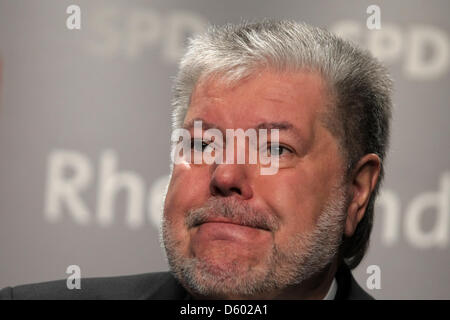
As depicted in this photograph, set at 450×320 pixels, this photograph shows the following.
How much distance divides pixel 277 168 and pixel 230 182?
4.6 inches

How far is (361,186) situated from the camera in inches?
56.7

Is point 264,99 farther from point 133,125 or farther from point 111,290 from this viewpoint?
point 133,125

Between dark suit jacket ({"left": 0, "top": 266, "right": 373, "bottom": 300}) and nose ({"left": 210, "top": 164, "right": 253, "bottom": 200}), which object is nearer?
nose ({"left": 210, "top": 164, "right": 253, "bottom": 200})

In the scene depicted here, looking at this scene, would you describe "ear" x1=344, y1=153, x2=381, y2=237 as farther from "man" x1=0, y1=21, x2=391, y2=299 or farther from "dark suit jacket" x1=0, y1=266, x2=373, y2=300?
"dark suit jacket" x1=0, y1=266, x2=373, y2=300

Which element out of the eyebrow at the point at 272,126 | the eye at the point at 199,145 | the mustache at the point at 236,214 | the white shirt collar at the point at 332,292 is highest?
the eyebrow at the point at 272,126

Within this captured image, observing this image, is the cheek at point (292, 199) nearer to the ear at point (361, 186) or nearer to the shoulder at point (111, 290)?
the ear at point (361, 186)

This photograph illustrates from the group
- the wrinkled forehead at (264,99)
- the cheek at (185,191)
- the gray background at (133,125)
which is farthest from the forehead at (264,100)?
the gray background at (133,125)

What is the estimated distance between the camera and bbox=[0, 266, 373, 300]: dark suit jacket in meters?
1.48

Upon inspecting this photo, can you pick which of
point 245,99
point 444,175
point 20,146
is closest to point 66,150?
point 20,146

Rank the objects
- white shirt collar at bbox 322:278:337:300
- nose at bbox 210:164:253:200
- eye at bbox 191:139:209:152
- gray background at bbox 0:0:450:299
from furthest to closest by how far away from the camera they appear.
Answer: gray background at bbox 0:0:450:299
white shirt collar at bbox 322:278:337:300
eye at bbox 191:139:209:152
nose at bbox 210:164:253:200

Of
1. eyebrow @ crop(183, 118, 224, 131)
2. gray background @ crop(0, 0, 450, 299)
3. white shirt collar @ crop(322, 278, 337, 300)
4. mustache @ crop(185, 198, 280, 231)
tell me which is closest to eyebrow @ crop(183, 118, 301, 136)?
eyebrow @ crop(183, 118, 224, 131)

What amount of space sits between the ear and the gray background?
62 cm

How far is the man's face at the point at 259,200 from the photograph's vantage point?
48.6 inches
